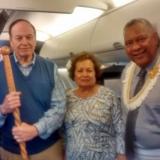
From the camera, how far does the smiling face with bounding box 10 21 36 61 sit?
255 cm

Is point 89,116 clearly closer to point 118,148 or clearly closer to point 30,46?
point 118,148

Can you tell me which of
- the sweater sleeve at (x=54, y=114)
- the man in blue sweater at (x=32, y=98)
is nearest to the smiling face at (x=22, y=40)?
the man in blue sweater at (x=32, y=98)

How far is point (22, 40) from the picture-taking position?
100 inches

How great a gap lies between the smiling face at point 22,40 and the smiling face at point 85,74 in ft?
1.49

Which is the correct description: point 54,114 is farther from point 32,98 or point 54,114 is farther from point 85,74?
point 85,74

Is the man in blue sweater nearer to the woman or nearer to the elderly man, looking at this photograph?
the woman

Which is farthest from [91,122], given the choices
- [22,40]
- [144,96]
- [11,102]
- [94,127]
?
[22,40]

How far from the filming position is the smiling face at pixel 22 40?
2547 millimetres

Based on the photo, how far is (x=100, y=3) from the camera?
4.81m

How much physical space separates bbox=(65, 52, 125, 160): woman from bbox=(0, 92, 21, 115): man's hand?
1.58 ft

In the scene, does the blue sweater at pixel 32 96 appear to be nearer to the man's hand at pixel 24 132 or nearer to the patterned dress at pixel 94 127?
the man's hand at pixel 24 132

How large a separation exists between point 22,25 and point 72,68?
579mm

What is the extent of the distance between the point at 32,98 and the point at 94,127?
Answer: 19.5 inches

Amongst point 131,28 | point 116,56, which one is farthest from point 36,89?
point 116,56
